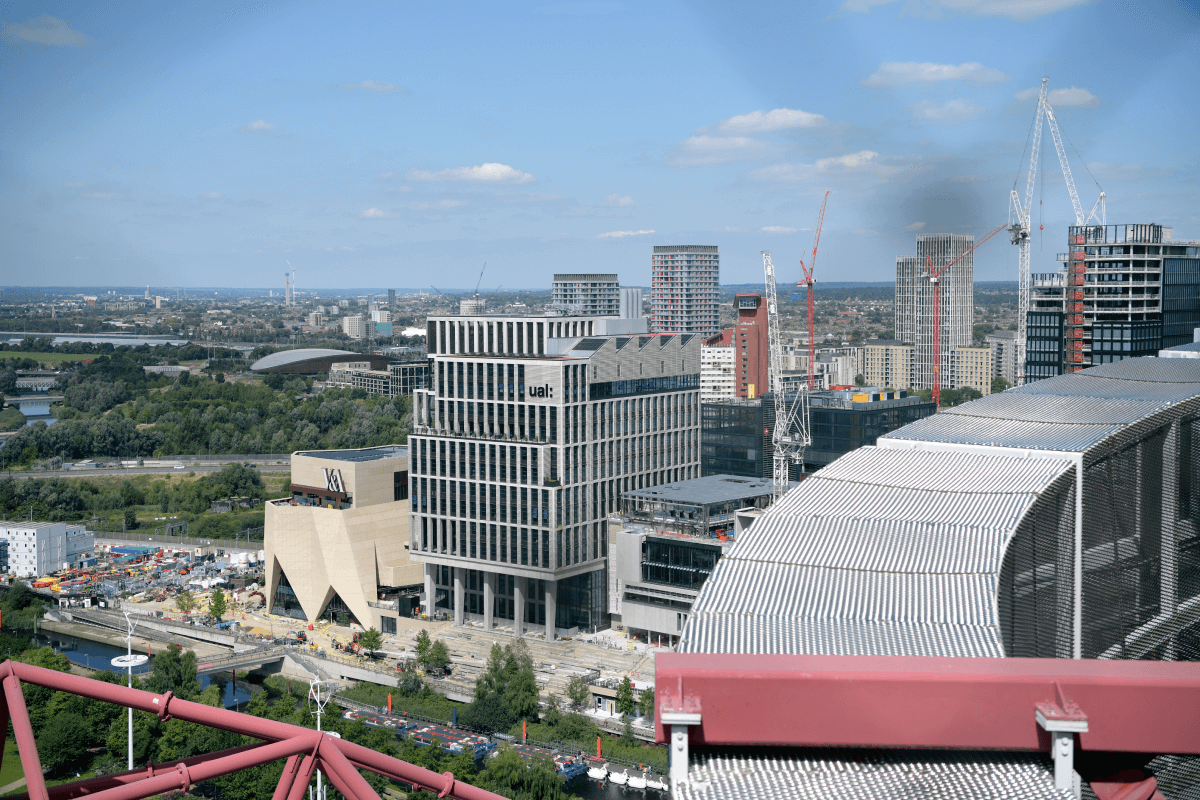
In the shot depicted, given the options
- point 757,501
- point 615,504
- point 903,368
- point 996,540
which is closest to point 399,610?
point 615,504

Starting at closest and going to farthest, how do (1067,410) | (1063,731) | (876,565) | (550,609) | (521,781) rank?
(1063,731) → (876,565) → (1067,410) → (521,781) → (550,609)

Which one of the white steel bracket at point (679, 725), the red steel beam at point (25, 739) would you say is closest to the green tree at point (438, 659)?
the red steel beam at point (25, 739)

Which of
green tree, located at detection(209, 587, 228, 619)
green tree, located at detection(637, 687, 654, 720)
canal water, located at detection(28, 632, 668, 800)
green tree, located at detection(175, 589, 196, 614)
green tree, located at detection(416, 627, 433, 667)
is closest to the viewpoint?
canal water, located at detection(28, 632, 668, 800)

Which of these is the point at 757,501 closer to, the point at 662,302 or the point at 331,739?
the point at 331,739

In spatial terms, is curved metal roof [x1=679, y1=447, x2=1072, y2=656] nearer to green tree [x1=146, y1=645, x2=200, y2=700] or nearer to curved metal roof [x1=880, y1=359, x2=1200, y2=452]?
curved metal roof [x1=880, y1=359, x2=1200, y2=452]

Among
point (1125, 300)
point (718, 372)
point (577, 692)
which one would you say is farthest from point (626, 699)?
point (718, 372)

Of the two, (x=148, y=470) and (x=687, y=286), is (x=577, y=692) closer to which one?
(x=148, y=470)

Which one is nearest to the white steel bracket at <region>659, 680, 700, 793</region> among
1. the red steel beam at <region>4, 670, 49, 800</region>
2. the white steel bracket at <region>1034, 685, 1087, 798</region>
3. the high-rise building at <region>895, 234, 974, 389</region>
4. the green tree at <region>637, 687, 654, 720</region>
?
the white steel bracket at <region>1034, 685, 1087, 798</region>
